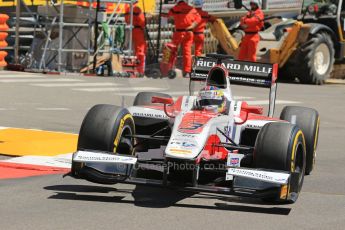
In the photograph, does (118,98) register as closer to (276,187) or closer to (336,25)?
(336,25)

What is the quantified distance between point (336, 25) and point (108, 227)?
1899cm

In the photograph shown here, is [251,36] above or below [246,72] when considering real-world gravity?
below

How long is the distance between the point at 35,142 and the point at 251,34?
42.9 feet

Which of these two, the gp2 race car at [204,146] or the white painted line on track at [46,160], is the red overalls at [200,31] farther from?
the gp2 race car at [204,146]

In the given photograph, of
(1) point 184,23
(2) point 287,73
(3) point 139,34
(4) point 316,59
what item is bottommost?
(2) point 287,73

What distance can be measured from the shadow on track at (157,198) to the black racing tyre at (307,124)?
159cm

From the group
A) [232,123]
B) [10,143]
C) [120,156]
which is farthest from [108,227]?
[10,143]

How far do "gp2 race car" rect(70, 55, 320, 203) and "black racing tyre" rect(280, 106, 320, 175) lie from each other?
0.03 ft

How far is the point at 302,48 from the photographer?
24.1m

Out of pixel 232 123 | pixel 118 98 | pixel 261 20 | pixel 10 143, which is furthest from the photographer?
pixel 261 20

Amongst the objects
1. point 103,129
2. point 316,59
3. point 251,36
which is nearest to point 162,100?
point 103,129

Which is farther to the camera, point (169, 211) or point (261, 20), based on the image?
point (261, 20)

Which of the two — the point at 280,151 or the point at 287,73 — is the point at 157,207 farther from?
the point at 287,73

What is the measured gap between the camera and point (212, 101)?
9.31 metres
